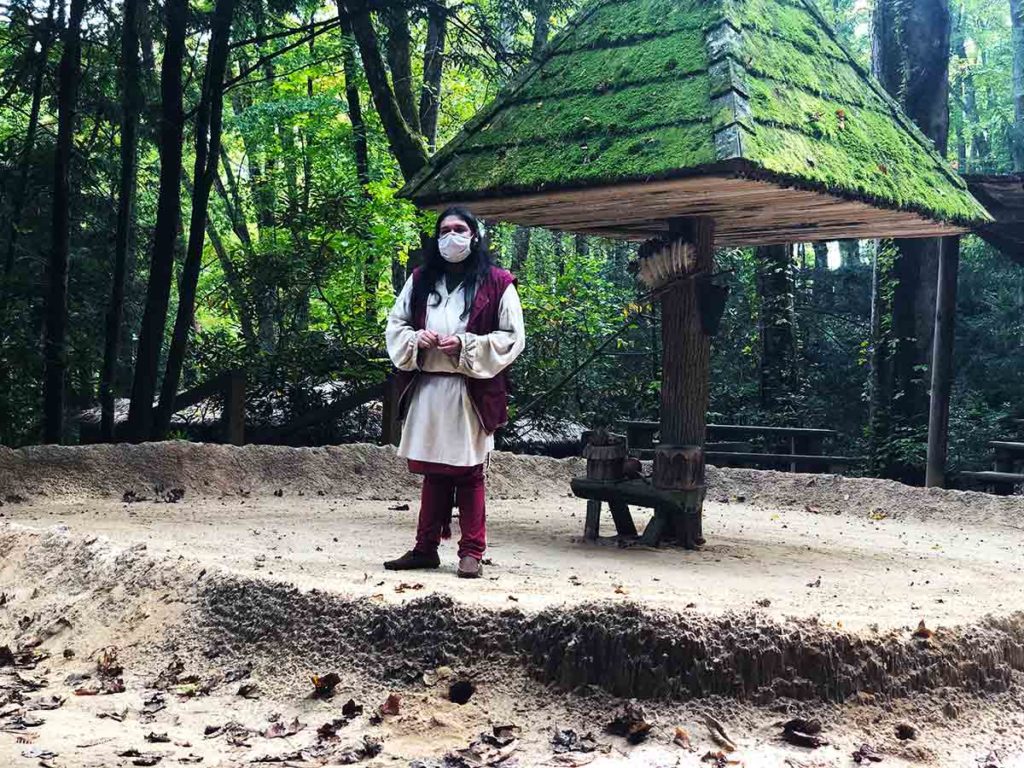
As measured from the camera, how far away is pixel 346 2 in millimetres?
10938

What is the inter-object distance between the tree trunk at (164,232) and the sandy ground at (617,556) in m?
1.90

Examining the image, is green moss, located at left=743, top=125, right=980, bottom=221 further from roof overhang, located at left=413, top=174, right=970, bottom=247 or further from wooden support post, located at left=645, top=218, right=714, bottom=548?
wooden support post, located at left=645, top=218, right=714, bottom=548

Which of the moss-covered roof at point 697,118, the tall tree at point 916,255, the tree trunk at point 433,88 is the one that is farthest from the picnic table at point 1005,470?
the tree trunk at point 433,88

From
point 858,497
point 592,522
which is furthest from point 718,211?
point 858,497

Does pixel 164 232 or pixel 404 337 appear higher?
pixel 164 232

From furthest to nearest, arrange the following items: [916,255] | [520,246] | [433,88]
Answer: [520,246] < [433,88] < [916,255]

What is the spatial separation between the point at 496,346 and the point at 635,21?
8.91 feet

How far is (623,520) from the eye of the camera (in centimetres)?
729

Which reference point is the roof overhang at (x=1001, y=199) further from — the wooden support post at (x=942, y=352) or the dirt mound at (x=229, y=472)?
the dirt mound at (x=229, y=472)

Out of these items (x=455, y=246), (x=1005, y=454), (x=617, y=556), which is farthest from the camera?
(x=1005, y=454)

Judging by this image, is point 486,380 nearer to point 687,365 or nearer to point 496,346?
point 496,346

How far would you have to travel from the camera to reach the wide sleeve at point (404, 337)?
5586mm

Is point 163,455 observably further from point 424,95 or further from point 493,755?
point 424,95

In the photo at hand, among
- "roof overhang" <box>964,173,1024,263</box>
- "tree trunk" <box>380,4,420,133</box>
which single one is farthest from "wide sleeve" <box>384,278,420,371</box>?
"tree trunk" <box>380,4,420,133</box>
